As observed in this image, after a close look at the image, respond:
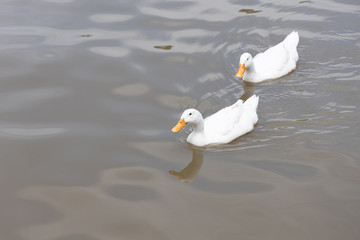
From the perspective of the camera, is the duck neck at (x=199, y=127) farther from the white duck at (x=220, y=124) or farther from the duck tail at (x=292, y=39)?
the duck tail at (x=292, y=39)

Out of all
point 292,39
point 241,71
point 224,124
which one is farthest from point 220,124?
point 292,39

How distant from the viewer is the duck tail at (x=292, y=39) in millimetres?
9102

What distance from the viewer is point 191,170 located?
625cm

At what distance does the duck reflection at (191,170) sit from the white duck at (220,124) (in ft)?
0.91

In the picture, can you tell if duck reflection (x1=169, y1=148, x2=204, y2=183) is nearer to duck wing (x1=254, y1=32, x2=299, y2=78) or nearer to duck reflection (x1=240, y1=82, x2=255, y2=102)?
duck reflection (x1=240, y1=82, x2=255, y2=102)

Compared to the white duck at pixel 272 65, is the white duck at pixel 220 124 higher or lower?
lower

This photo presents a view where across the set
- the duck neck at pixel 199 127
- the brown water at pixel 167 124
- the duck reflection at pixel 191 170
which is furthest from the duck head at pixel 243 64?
the duck reflection at pixel 191 170

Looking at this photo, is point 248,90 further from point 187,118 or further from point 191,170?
point 191,170

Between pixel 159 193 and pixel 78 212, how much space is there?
95 centimetres

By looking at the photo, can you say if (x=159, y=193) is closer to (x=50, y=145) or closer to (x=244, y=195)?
(x=244, y=195)

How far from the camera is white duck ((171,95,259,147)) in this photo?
6734 millimetres

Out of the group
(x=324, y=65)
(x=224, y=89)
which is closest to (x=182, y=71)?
(x=224, y=89)

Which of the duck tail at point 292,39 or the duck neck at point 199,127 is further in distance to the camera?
the duck tail at point 292,39

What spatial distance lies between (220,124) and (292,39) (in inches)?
122
